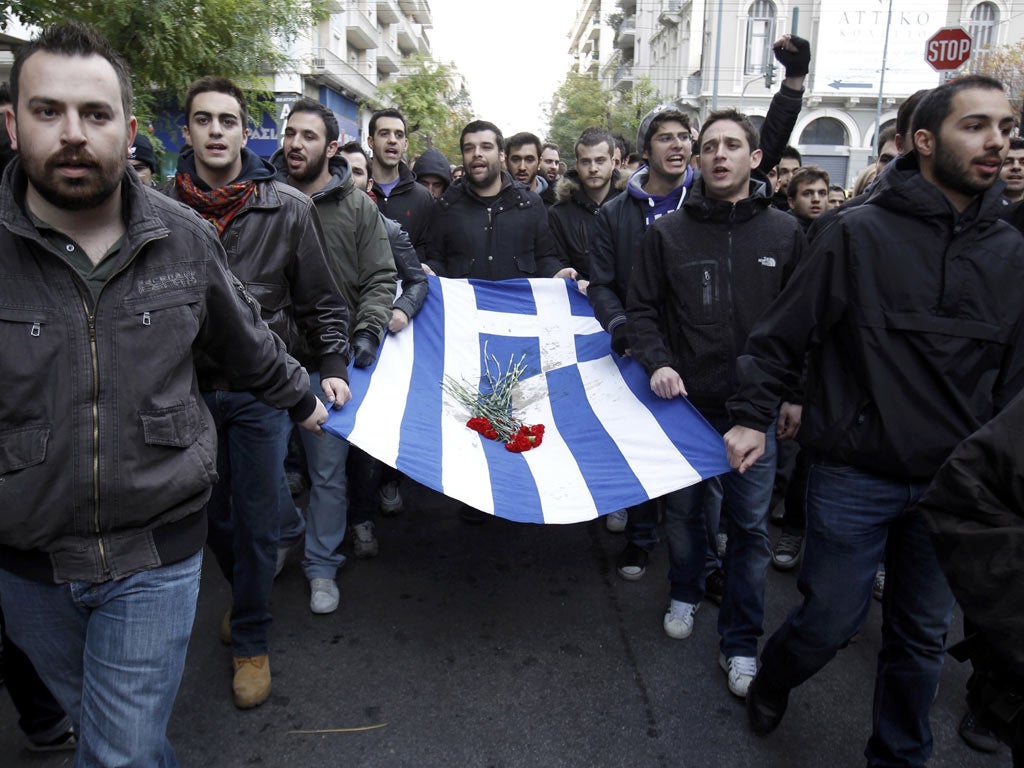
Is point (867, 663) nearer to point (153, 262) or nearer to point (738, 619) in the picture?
point (738, 619)

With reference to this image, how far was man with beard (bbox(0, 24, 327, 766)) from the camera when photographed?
175cm


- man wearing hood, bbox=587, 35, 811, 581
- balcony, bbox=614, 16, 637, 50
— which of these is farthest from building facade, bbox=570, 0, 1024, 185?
man wearing hood, bbox=587, 35, 811, 581

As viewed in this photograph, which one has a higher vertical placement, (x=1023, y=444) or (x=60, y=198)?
(x=60, y=198)

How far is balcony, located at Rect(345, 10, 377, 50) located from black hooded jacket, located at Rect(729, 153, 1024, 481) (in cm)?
3574

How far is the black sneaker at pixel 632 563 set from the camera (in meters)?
4.33

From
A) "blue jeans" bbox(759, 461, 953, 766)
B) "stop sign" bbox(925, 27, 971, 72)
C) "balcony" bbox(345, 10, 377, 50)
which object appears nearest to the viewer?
"blue jeans" bbox(759, 461, 953, 766)

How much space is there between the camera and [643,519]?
4398mm

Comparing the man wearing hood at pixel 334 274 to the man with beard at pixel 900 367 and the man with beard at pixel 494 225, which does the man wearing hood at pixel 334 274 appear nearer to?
the man with beard at pixel 494 225

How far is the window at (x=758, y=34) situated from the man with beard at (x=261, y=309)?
3826 centimetres

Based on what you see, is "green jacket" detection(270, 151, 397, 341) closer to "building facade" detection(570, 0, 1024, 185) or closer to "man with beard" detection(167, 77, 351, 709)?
"man with beard" detection(167, 77, 351, 709)

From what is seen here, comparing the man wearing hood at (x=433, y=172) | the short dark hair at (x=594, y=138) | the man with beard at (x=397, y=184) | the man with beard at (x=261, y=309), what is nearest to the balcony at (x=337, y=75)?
the man wearing hood at (x=433, y=172)

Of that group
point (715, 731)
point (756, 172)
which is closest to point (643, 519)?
point (715, 731)

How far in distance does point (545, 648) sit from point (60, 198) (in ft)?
8.69

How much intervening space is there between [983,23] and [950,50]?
Answer: 110ft
